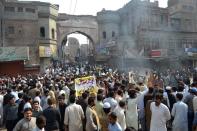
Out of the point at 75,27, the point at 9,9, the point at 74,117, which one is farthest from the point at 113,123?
the point at 75,27

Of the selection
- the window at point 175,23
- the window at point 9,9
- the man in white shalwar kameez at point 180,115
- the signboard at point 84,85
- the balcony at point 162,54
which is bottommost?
the man in white shalwar kameez at point 180,115

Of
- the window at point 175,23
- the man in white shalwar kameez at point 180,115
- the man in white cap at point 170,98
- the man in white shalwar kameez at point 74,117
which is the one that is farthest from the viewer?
the window at point 175,23

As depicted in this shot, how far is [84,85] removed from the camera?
11750mm

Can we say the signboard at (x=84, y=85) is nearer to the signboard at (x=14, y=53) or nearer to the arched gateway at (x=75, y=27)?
the signboard at (x=14, y=53)

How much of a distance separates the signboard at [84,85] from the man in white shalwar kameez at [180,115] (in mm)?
3733

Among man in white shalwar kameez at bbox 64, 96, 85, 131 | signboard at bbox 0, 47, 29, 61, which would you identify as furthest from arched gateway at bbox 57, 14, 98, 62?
man in white shalwar kameez at bbox 64, 96, 85, 131

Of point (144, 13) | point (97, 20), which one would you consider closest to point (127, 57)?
point (144, 13)

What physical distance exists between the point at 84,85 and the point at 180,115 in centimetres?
407

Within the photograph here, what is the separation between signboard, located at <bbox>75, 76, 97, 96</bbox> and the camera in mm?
11539

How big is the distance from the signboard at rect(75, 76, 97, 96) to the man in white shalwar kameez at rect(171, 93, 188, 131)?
373 centimetres

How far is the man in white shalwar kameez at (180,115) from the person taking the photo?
848 centimetres

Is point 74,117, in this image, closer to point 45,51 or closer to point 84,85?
point 84,85

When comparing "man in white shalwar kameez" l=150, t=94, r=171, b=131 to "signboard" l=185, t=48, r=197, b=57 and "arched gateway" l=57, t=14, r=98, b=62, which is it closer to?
A: "signboard" l=185, t=48, r=197, b=57

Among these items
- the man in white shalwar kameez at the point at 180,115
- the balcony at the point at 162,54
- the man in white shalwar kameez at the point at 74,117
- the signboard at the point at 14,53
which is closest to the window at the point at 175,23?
the balcony at the point at 162,54
